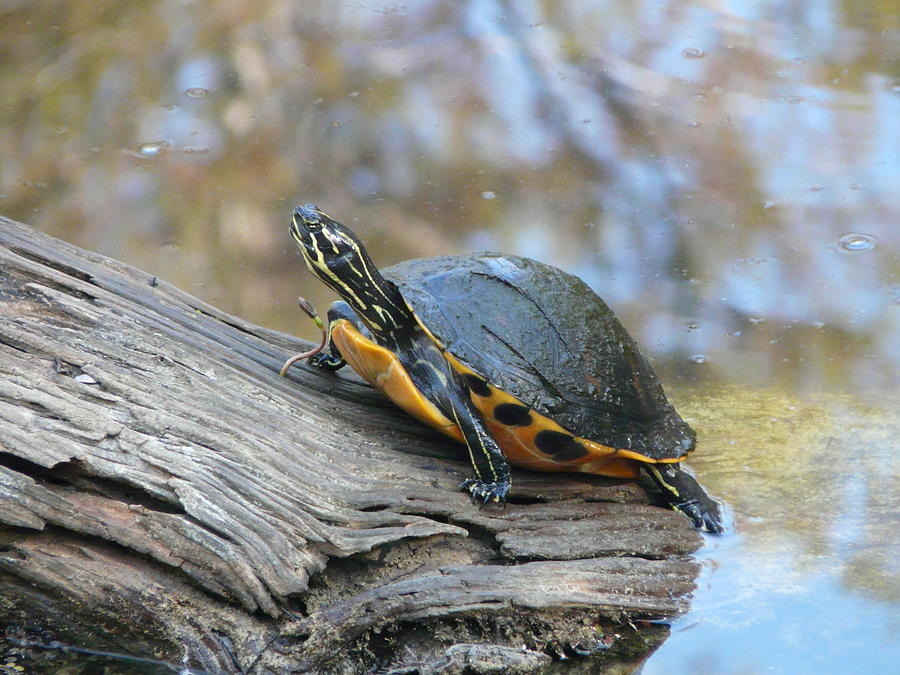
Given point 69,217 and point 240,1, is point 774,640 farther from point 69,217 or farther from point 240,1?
point 240,1

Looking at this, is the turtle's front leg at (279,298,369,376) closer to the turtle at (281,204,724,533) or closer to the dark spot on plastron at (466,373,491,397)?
the turtle at (281,204,724,533)

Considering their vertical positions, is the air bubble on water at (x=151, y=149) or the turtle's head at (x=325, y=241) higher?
the turtle's head at (x=325, y=241)

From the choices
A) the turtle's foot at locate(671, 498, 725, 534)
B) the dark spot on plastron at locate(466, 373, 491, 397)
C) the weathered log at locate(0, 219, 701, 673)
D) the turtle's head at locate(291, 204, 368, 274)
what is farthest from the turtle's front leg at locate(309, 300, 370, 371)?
the turtle's foot at locate(671, 498, 725, 534)

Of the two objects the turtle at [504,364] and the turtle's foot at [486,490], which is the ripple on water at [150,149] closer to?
Answer: the turtle at [504,364]

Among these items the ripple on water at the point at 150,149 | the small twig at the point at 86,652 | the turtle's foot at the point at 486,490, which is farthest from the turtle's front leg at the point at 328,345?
the ripple on water at the point at 150,149

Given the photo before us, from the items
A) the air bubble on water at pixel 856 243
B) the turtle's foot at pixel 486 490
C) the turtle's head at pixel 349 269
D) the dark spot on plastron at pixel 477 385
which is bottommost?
the air bubble on water at pixel 856 243

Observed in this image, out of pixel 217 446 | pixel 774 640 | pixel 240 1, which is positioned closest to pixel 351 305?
pixel 217 446

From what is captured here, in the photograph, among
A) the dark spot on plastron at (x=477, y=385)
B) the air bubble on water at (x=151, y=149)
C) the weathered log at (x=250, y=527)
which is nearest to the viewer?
the weathered log at (x=250, y=527)

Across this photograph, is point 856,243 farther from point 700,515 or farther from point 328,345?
point 328,345
